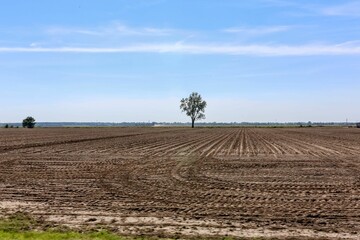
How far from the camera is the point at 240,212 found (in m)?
11.7

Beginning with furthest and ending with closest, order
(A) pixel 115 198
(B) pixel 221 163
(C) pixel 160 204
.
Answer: (B) pixel 221 163 → (A) pixel 115 198 → (C) pixel 160 204

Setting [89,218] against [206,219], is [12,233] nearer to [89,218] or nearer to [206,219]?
[89,218]

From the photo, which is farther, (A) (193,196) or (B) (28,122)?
(B) (28,122)

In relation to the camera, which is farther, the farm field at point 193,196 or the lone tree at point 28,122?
the lone tree at point 28,122

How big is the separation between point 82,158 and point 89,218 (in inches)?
658

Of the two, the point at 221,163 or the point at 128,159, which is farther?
the point at 128,159

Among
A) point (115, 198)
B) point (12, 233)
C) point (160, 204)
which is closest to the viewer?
point (12, 233)

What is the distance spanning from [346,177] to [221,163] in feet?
23.6

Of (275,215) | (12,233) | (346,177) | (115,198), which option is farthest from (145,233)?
(346,177)

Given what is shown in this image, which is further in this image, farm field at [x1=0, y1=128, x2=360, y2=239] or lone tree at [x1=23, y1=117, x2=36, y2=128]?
lone tree at [x1=23, y1=117, x2=36, y2=128]

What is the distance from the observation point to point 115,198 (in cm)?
1373

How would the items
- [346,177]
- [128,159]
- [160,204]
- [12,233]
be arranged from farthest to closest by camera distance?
1. [128,159]
2. [346,177]
3. [160,204]
4. [12,233]

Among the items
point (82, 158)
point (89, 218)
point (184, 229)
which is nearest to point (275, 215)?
point (184, 229)

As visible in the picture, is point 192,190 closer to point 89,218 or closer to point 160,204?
point 160,204
